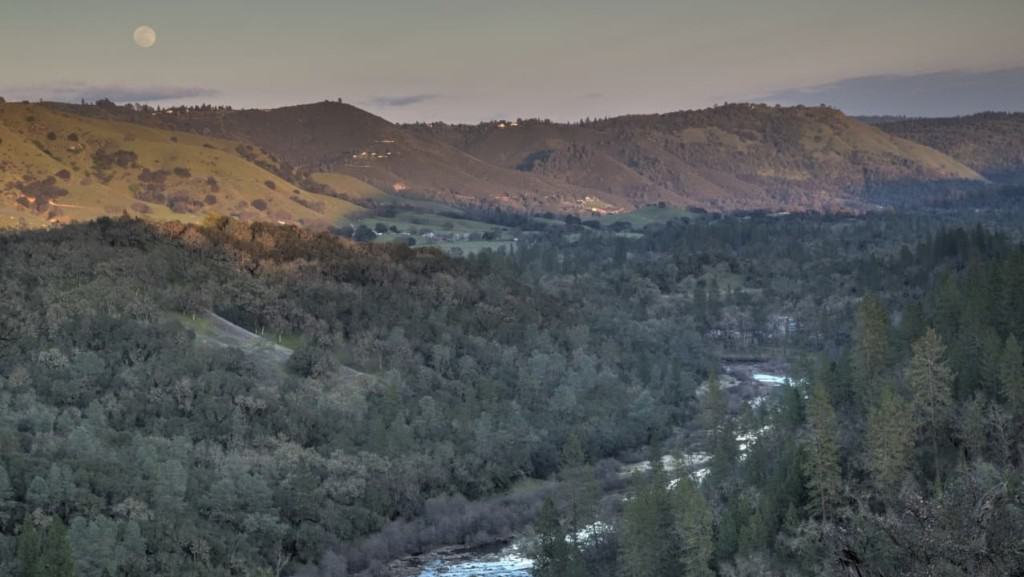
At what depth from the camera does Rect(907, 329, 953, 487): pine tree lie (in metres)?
73.9

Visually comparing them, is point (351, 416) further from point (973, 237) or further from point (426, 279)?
point (973, 237)

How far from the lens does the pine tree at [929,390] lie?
2908 inches

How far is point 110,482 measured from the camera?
75.8 metres

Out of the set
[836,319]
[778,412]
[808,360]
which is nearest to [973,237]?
[836,319]

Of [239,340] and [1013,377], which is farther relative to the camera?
[239,340]

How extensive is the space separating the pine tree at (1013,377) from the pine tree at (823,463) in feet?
34.1

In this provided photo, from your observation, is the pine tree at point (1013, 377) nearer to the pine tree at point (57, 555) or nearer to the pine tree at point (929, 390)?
the pine tree at point (929, 390)

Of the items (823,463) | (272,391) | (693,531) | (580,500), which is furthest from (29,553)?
(823,463)

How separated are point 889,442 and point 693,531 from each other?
44.4 ft

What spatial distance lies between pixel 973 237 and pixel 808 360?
293ft

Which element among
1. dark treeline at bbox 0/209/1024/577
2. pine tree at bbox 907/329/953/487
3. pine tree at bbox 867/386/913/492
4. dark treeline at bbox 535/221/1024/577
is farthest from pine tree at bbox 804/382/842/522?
pine tree at bbox 907/329/953/487

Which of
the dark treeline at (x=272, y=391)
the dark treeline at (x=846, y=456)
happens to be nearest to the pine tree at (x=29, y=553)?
the dark treeline at (x=272, y=391)

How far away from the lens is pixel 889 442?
2714 inches

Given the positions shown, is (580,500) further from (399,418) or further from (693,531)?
(399,418)
